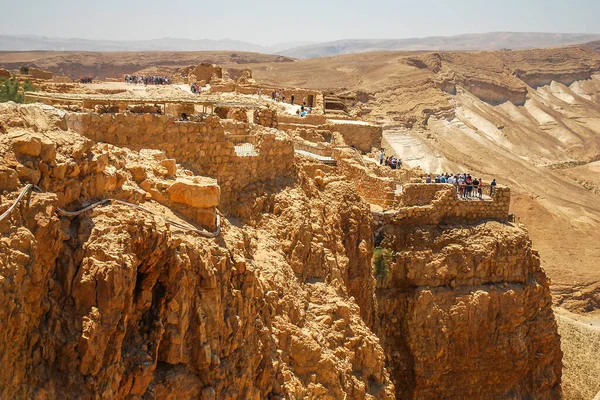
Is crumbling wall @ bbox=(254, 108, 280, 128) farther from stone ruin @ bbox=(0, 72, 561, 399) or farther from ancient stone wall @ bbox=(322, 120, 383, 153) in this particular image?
ancient stone wall @ bbox=(322, 120, 383, 153)

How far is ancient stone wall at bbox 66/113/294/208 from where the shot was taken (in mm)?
8656

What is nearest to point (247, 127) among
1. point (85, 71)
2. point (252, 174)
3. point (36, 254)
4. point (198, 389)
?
point (252, 174)

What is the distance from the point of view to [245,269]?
7.24m

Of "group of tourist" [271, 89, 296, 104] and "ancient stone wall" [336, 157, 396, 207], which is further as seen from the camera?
"group of tourist" [271, 89, 296, 104]

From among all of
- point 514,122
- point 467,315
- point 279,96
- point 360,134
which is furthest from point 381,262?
point 514,122

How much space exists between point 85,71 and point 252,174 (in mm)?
74524

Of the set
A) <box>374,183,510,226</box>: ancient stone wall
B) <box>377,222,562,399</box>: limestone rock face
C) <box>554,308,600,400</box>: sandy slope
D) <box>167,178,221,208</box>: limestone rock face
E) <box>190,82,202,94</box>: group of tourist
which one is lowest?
<box>554,308,600,400</box>: sandy slope

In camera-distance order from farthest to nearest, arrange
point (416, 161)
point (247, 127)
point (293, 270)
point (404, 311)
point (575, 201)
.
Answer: point (575, 201) < point (416, 161) < point (404, 311) < point (247, 127) < point (293, 270)

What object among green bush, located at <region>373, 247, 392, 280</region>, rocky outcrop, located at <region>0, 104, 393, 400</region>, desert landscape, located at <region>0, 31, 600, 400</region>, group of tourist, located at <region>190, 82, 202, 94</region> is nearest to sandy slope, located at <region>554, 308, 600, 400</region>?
desert landscape, located at <region>0, 31, 600, 400</region>

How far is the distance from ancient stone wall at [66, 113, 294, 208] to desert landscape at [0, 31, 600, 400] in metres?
0.02

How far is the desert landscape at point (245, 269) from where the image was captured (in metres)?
5.10

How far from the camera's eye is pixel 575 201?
1650 inches

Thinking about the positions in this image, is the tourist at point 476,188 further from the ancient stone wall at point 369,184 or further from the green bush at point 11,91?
the green bush at point 11,91

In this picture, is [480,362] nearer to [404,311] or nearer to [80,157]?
[404,311]
